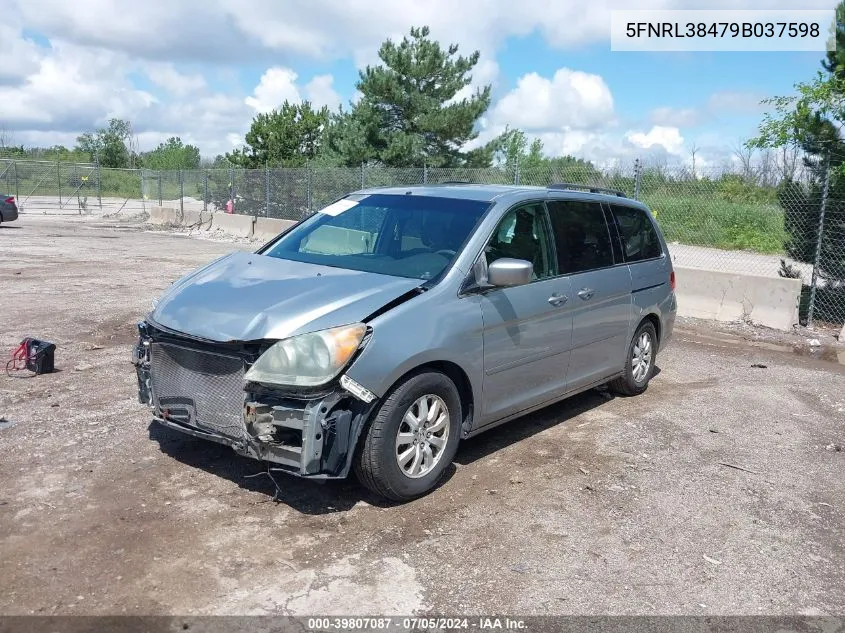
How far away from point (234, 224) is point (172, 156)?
62769 millimetres

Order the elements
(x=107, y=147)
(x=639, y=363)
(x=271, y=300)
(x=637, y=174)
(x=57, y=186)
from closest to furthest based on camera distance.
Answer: (x=271, y=300), (x=639, y=363), (x=637, y=174), (x=57, y=186), (x=107, y=147)

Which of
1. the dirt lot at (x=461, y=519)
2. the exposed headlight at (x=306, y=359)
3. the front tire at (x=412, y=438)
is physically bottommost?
the dirt lot at (x=461, y=519)

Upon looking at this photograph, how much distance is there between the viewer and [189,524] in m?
4.03

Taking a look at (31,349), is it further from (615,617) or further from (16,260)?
(16,260)

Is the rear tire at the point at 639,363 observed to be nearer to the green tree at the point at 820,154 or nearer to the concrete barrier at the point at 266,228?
the green tree at the point at 820,154

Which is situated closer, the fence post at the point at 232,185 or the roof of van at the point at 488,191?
the roof of van at the point at 488,191

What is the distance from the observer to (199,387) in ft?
14.1

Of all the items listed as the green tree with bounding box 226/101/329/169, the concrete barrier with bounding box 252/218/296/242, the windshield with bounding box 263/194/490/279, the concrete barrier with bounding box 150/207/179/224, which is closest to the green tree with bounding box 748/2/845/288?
the windshield with bounding box 263/194/490/279

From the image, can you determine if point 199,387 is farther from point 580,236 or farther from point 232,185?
point 232,185

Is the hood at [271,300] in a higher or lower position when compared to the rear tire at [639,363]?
higher

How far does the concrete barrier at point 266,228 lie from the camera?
792 inches

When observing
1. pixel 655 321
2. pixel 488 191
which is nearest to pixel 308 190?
pixel 655 321

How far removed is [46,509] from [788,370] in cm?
749

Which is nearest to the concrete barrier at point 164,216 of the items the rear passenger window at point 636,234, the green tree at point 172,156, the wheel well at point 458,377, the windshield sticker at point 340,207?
the windshield sticker at point 340,207
